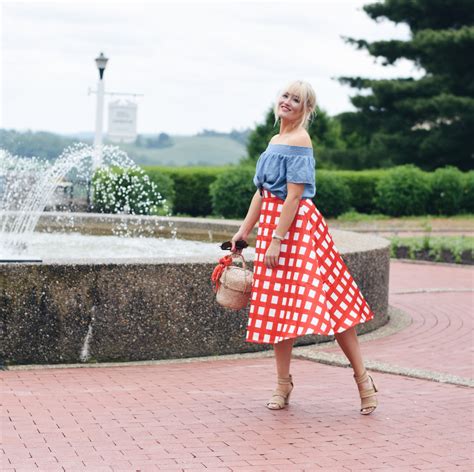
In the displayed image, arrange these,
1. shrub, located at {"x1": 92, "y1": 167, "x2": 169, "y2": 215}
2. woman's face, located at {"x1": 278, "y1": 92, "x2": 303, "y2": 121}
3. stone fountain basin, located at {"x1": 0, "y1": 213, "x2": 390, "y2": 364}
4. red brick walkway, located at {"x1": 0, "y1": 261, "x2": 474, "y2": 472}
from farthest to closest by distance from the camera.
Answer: shrub, located at {"x1": 92, "y1": 167, "x2": 169, "y2": 215} < stone fountain basin, located at {"x1": 0, "y1": 213, "x2": 390, "y2": 364} < woman's face, located at {"x1": 278, "y1": 92, "x2": 303, "y2": 121} < red brick walkway, located at {"x1": 0, "y1": 261, "x2": 474, "y2": 472}

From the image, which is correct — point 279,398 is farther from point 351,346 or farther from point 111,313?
point 111,313

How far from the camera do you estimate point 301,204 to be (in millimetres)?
5047

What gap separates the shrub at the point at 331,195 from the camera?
23562mm

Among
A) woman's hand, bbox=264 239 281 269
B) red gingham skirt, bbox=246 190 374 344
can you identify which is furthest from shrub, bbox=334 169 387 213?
woman's hand, bbox=264 239 281 269

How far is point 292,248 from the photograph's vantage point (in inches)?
198

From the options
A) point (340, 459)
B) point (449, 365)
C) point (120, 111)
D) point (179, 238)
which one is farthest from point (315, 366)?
point (120, 111)

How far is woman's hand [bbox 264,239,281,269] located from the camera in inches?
196

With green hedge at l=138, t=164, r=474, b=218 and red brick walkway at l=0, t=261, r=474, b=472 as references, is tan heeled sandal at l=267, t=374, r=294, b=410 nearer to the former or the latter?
red brick walkway at l=0, t=261, r=474, b=472

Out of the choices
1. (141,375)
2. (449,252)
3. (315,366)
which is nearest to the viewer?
(141,375)

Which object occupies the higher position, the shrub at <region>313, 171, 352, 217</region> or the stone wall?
the shrub at <region>313, 171, 352, 217</region>

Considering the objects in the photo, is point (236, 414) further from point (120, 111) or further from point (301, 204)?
point (120, 111)

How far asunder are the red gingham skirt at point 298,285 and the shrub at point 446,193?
2008cm

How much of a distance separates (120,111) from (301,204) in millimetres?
28323

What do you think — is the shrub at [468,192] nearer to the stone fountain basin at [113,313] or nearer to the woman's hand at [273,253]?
the stone fountain basin at [113,313]
